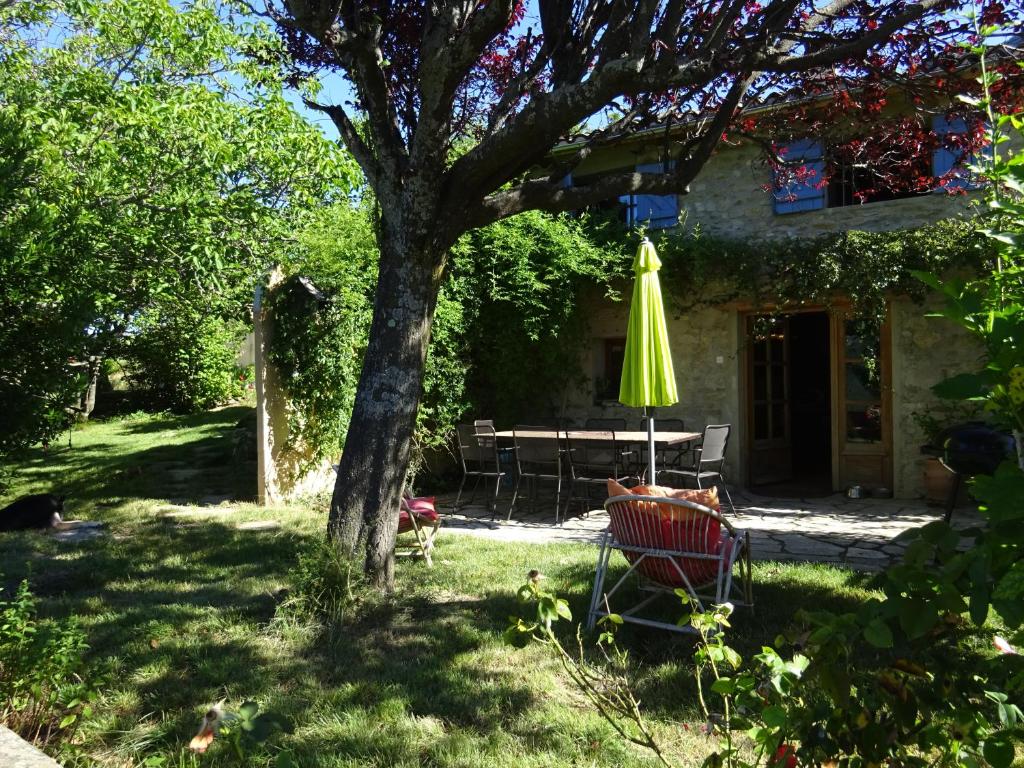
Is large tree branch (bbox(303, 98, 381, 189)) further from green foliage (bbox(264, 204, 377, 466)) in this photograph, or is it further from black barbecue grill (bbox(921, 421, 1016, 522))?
black barbecue grill (bbox(921, 421, 1016, 522))

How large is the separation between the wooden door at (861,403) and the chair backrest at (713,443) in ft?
8.34

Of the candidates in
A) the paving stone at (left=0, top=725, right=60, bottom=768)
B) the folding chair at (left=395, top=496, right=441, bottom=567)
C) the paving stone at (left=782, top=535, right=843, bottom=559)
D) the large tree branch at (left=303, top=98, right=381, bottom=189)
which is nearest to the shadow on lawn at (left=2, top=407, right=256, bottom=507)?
the folding chair at (left=395, top=496, right=441, bottom=567)

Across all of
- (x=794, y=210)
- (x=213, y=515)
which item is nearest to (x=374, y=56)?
(x=213, y=515)

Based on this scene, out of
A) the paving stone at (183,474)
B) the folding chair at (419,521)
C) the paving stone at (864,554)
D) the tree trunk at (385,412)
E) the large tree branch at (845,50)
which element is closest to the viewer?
the large tree branch at (845,50)

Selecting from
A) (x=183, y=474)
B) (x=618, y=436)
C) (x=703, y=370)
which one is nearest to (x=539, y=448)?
(x=618, y=436)

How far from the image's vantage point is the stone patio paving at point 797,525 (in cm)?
572

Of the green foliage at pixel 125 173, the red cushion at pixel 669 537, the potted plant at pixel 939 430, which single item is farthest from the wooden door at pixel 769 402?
the green foliage at pixel 125 173

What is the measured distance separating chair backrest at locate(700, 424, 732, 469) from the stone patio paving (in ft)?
2.20

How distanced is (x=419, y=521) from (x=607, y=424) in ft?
13.7

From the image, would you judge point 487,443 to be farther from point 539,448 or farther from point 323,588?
point 323,588

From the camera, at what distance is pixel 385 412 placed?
14.1ft

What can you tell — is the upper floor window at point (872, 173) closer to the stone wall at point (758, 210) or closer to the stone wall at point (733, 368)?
the stone wall at point (758, 210)

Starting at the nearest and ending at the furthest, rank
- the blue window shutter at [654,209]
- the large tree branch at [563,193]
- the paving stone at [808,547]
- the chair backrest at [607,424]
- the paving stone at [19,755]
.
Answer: the paving stone at [19,755], the large tree branch at [563,193], the paving stone at [808,547], the chair backrest at [607,424], the blue window shutter at [654,209]

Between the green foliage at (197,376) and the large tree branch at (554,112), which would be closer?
the large tree branch at (554,112)
